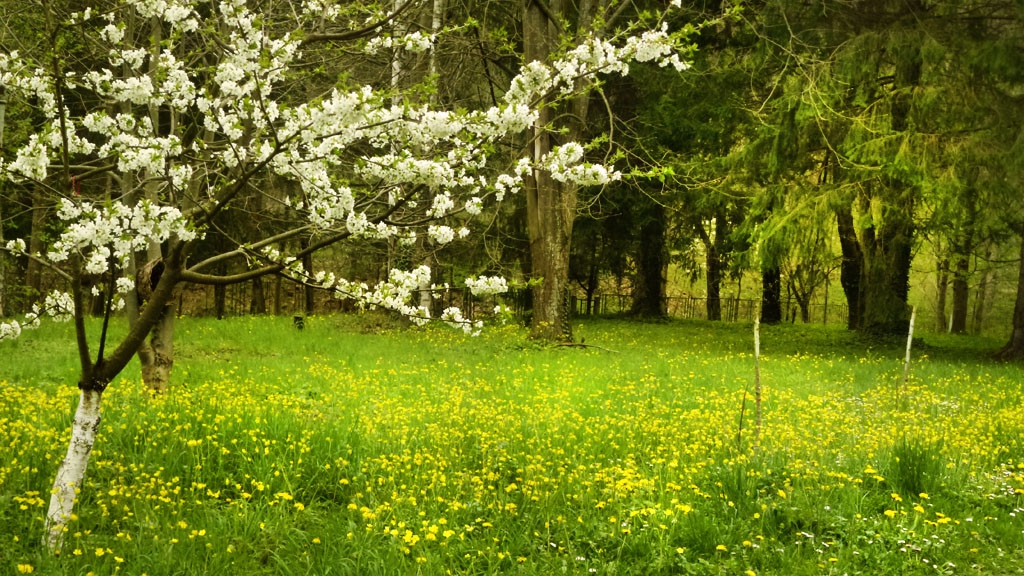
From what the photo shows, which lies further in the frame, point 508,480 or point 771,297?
point 771,297

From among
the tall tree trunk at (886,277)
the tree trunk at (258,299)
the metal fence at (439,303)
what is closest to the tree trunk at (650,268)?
the metal fence at (439,303)

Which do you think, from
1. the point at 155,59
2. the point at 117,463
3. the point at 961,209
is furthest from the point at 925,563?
the point at 961,209

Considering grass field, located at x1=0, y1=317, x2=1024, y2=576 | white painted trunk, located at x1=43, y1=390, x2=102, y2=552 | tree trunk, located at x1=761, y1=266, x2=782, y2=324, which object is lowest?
grass field, located at x1=0, y1=317, x2=1024, y2=576

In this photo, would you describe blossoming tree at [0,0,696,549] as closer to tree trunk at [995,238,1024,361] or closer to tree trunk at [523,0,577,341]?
tree trunk at [523,0,577,341]

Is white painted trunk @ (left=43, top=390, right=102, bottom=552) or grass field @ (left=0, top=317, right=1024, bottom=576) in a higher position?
white painted trunk @ (left=43, top=390, right=102, bottom=552)

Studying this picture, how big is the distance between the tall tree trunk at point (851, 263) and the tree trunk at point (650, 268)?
200 inches

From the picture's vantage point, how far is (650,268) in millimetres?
22797

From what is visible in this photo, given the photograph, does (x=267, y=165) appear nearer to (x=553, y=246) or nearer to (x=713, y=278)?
(x=553, y=246)

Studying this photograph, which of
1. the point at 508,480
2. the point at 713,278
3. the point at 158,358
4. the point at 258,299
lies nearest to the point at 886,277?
the point at 713,278

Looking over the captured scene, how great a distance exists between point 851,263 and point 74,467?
62.7 feet

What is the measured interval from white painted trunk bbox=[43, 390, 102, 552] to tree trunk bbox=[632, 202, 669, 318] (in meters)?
19.0

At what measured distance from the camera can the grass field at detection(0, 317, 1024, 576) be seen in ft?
13.2

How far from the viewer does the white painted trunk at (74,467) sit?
3.77m

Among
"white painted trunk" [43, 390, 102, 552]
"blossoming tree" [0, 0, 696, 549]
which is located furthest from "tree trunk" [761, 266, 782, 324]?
"white painted trunk" [43, 390, 102, 552]
